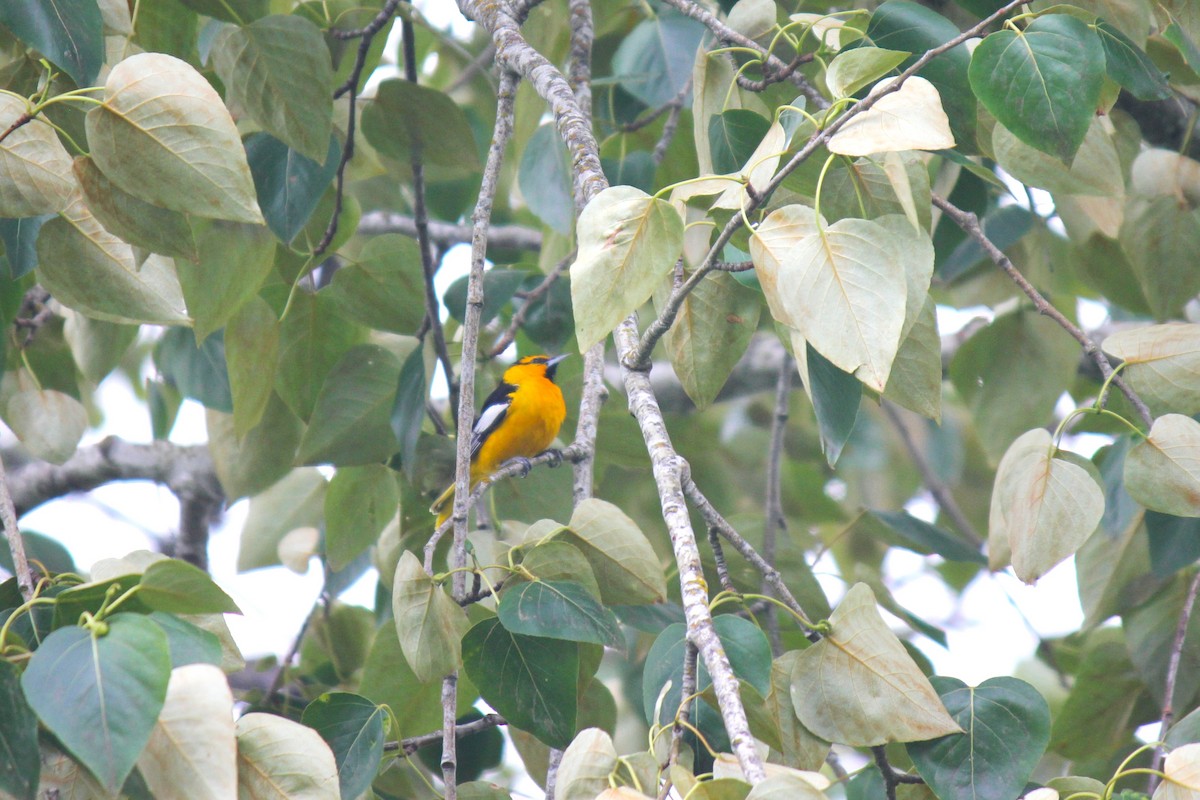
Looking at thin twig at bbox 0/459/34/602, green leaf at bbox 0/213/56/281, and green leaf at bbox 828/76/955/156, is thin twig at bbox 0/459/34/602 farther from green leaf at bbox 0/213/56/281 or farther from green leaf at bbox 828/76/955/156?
green leaf at bbox 828/76/955/156

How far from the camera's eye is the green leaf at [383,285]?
7.84 ft

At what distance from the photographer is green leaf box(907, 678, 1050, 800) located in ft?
5.00

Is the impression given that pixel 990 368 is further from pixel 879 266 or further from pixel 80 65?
pixel 80 65

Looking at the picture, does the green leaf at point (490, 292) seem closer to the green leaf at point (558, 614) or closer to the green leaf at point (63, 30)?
the green leaf at point (63, 30)

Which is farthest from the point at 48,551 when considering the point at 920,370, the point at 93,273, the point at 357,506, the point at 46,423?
the point at 920,370

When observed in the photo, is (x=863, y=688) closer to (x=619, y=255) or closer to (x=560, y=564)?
(x=560, y=564)

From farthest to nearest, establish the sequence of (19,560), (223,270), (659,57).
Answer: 1. (659,57)
2. (223,270)
3. (19,560)

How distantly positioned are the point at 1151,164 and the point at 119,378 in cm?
618

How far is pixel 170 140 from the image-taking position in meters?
1.49

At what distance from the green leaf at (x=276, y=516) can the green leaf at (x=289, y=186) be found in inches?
49.9

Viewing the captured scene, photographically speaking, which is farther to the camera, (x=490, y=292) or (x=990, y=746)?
(x=490, y=292)

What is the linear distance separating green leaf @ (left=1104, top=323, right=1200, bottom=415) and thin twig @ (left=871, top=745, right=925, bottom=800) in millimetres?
715

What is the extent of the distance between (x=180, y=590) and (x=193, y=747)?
0.62 feet

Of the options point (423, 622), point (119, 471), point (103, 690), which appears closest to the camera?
point (103, 690)
